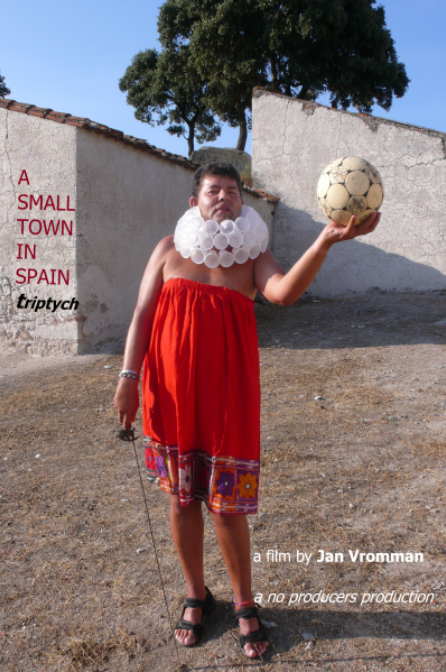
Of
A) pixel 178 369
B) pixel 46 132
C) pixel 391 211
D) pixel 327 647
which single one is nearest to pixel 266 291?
pixel 178 369

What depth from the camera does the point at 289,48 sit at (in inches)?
671

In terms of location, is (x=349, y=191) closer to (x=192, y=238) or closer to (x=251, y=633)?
(x=192, y=238)

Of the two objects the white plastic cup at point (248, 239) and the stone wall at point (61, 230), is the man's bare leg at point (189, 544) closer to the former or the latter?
the white plastic cup at point (248, 239)

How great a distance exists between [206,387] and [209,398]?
0.04m

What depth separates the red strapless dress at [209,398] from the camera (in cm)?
179

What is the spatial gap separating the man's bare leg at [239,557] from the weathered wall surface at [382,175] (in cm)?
987

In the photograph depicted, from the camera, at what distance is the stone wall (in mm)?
6629

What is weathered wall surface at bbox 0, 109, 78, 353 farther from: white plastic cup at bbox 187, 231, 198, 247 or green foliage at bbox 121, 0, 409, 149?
green foliage at bbox 121, 0, 409, 149

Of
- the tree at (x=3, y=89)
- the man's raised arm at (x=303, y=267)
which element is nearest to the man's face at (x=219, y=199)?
the man's raised arm at (x=303, y=267)

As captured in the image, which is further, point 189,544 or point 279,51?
point 279,51

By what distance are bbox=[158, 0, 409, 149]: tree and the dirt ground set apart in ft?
50.6

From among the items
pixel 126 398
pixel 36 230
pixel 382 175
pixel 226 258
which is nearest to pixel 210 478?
pixel 126 398

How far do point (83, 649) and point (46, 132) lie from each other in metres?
6.52

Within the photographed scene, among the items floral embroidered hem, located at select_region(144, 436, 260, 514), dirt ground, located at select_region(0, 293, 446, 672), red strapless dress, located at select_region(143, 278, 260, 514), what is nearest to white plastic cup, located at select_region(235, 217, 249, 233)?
red strapless dress, located at select_region(143, 278, 260, 514)
